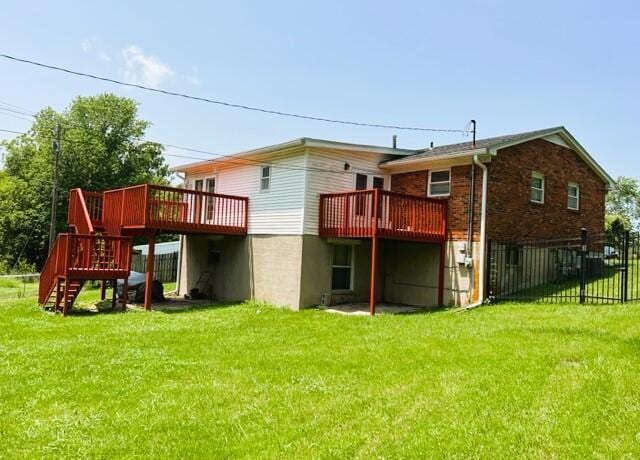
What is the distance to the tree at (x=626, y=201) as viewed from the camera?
207ft

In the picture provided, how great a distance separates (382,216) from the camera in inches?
538

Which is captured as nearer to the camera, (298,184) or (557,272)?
(298,184)

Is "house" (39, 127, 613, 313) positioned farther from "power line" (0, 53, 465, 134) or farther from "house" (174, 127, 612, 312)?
"power line" (0, 53, 465, 134)

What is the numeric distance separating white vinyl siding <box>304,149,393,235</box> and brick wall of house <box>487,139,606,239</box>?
Answer: 12.2 ft

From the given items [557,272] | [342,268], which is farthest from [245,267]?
[557,272]

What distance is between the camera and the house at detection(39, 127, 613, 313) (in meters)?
14.0

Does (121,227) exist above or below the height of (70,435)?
above

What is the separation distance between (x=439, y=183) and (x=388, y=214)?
2.50 meters

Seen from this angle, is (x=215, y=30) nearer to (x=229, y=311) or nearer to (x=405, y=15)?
(x=405, y=15)

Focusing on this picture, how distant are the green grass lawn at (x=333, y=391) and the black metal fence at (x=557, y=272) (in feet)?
9.17

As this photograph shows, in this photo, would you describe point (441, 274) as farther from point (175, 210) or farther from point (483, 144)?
point (175, 210)

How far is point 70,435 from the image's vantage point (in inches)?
196

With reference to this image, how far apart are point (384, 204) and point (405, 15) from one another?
15.9 feet

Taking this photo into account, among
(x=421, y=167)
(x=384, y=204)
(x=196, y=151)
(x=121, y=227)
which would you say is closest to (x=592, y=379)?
(x=384, y=204)
